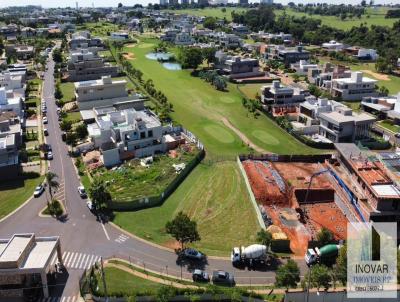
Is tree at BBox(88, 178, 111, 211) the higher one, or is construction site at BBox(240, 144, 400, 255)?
tree at BBox(88, 178, 111, 211)

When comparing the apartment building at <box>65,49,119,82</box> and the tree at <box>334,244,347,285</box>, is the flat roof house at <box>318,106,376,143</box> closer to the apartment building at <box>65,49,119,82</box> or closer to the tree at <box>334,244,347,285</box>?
the tree at <box>334,244,347,285</box>

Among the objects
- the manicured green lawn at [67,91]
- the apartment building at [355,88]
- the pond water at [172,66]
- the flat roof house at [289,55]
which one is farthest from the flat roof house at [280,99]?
the pond water at [172,66]

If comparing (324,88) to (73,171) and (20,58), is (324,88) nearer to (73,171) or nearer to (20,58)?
(73,171)

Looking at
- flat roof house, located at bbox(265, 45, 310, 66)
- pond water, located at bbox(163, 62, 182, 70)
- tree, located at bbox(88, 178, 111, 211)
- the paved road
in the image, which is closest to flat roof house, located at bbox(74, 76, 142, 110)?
the paved road

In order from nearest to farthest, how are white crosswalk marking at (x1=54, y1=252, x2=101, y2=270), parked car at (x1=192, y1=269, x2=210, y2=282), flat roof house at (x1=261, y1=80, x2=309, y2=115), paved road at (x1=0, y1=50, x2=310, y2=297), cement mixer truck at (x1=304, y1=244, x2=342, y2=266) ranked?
parked car at (x1=192, y1=269, x2=210, y2=282) → paved road at (x1=0, y1=50, x2=310, y2=297) → white crosswalk marking at (x1=54, y1=252, x2=101, y2=270) → cement mixer truck at (x1=304, y1=244, x2=342, y2=266) → flat roof house at (x1=261, y1=80, x2=309, y2=115)

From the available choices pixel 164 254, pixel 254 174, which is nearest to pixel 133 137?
pixel 254 174

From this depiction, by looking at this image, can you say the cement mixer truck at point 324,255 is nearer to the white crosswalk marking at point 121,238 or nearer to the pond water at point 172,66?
the white crosswalk marking at point 121,238

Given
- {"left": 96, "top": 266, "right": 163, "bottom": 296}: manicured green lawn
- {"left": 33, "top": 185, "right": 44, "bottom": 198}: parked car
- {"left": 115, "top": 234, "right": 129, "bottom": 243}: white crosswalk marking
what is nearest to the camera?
{"left": 96, "top": 266, "right": 163, "bottom": 296}: manicured green lawn

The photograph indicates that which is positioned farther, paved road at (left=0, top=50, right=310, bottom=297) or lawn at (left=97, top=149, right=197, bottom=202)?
lawn at (left=97, top=149, right=197, bottom=202)

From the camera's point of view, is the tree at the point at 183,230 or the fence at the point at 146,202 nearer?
the tree at the point at 183,230
